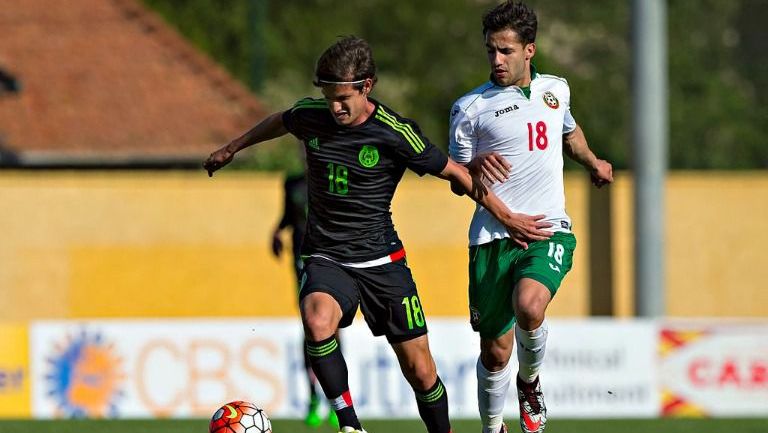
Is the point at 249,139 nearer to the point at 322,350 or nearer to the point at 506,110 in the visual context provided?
the point at 322,350

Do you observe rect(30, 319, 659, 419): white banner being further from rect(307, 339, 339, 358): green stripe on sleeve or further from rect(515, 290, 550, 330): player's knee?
rect(307, 339, 339, 358): green stripe on sleeve

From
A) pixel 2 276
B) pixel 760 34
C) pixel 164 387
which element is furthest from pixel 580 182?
pixel 760 34

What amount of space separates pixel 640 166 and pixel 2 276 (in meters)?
9.07

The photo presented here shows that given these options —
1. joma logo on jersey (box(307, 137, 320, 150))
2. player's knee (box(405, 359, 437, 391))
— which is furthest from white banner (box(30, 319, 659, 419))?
joma logo on jersey (box(307, 137, 320, 150))

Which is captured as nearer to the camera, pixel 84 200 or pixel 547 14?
pixel 84 200

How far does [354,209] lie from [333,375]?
0.89 meters

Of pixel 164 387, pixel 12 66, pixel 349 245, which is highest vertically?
pixel 12 66

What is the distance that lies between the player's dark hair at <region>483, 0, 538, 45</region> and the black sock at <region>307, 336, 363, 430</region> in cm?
191

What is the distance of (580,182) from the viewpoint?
79.3 ft

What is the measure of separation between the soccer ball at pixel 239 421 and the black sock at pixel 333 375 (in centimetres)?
59

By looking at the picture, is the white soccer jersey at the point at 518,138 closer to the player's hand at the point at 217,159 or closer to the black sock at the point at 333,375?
the black sock at the point at 333,375

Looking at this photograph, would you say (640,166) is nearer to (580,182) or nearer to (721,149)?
(580,182)

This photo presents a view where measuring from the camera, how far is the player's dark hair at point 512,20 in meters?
Answer: 8.93

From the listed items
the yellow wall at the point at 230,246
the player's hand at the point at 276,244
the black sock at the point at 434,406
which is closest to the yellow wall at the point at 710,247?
the yellow wall at the point at 230,246
